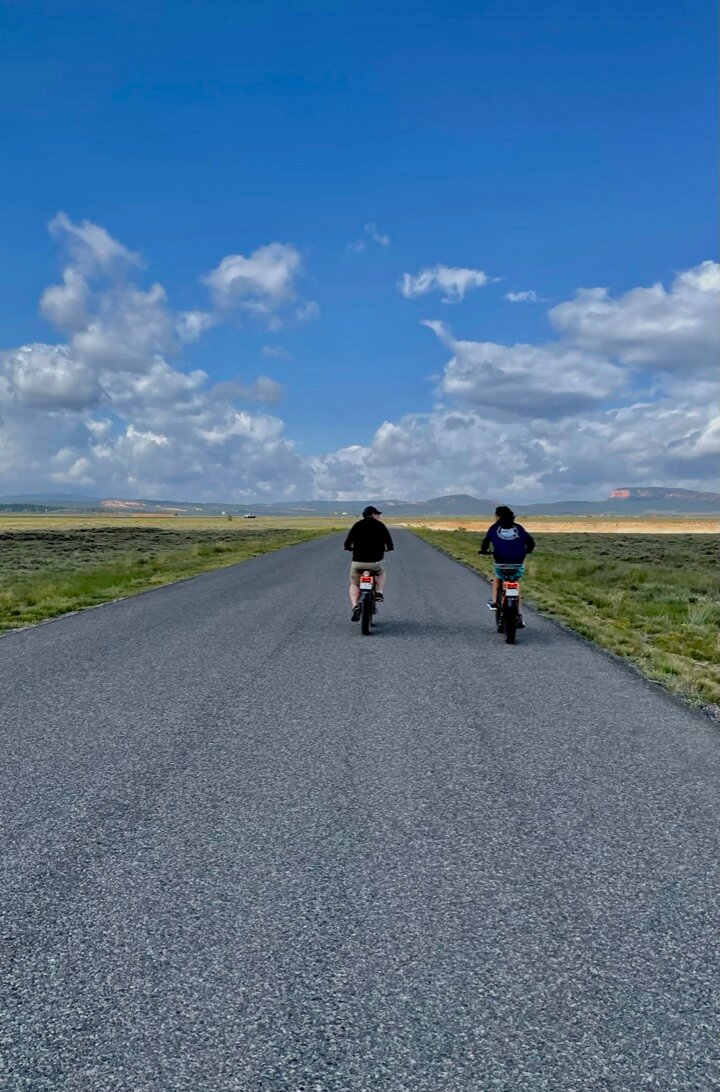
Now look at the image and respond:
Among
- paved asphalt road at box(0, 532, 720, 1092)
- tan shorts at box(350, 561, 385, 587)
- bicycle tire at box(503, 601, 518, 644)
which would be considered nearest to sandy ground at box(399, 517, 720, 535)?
tan shorts at box(350, 561, 385, 587)

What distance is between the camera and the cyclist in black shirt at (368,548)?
12609mm

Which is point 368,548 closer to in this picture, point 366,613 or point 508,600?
point 366,613

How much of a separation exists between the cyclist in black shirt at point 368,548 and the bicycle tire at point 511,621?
210 cm

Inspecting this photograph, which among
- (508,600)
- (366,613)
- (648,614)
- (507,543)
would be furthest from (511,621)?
(648,614)

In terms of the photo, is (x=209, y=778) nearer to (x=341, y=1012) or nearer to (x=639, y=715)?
(x=341, y=1012)

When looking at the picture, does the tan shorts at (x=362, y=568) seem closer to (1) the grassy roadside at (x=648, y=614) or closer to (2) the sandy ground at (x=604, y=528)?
(1) the grassy roadside at (x=648, y=614)

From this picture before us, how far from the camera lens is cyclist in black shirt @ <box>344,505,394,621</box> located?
12609mm

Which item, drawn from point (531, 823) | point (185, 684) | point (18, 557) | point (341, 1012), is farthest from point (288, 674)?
point (18, 557)

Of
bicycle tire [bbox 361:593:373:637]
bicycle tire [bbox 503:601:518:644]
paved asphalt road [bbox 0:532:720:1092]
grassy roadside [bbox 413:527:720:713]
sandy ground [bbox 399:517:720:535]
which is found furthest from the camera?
sandy ground [bbox 399:517:720:535]

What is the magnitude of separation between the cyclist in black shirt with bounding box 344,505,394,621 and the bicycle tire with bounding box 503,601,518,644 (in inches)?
82.8

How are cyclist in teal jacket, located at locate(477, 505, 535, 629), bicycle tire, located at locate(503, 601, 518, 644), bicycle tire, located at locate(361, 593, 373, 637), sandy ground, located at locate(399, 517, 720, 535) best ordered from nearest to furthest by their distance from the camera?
bicycle tire, located at locate(503, 601, 518, 644), cyclist in teal jacket, located at locate(477, 505, 535, 629), bicycle tire, located at locate(361, 593, 373, 637), sandy ground, located at locate(399, 517, 720, 535)

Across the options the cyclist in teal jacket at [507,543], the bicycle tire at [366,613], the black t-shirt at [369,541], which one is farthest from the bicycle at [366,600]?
the cyclist in teal jacket at [507,543]

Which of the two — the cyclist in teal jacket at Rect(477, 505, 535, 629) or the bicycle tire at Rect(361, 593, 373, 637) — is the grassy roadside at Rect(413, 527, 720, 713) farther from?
the bicycle tire at Rect(361, 593, 373, 637)

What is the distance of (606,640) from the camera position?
1195 centimetres
